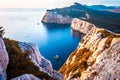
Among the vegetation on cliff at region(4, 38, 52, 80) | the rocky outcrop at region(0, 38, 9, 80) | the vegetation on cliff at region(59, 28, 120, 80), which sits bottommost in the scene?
the vegetation on cliff at region(59, 28, 120, 80)

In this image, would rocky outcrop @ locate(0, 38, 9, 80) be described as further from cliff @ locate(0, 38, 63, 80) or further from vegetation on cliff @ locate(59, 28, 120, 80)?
vegetation on cliff @ locate(59, 28, 120, 80)

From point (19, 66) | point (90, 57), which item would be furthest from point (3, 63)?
point (90, 57)

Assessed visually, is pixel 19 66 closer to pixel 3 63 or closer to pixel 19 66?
pixel 19 66

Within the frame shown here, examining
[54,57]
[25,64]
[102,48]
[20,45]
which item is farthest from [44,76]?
[54,57]

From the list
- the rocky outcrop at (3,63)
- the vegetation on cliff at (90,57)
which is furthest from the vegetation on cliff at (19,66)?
the vegetation on cliff at (90,57)

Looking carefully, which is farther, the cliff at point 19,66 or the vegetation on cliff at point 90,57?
the vegetation on cliff at point 90,57

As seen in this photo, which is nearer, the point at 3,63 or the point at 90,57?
the point at 3,63

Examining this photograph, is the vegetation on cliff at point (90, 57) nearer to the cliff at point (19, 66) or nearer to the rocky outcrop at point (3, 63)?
the cliff at point (19, 66)

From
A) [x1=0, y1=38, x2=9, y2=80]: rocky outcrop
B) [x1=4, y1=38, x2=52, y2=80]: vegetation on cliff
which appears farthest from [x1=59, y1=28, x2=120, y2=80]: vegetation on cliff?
[x1=0, y1=38, x2=9, y2=80]: rocky outcrop

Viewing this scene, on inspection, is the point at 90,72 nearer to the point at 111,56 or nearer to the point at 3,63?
the point at 111,56

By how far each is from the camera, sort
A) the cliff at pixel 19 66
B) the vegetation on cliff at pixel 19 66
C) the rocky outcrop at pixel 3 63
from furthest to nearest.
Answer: the vegetation on cliff at pixel 19 66 < the cliff at pixel 19 66 < the rocky outcrop at pixel 3 63

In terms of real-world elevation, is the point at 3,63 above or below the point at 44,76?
above
